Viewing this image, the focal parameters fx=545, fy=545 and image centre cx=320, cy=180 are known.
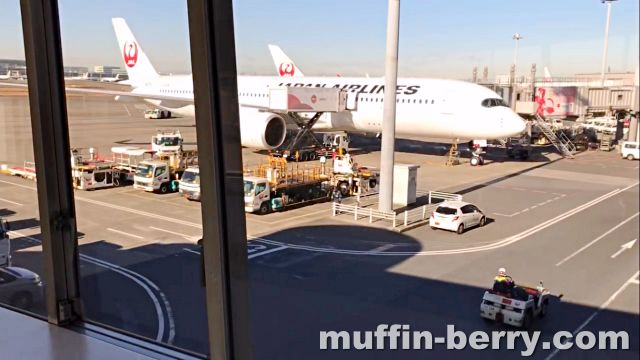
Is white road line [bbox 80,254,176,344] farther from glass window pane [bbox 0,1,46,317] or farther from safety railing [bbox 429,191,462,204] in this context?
safety railing [bbox 429,191,462,204]

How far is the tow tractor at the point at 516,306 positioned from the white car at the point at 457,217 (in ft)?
9.21

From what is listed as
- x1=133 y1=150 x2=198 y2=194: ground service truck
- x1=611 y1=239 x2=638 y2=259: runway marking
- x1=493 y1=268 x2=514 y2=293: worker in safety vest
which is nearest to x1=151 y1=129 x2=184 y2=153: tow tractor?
x1=133 y1=150 x2=198 y2=194: ground service truck

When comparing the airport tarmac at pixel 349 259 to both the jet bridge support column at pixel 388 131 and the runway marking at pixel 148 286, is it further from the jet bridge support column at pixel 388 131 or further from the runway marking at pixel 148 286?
the jet bridge support column at pixel 388 131

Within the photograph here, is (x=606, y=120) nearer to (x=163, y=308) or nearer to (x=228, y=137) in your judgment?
(x=228, y=137)

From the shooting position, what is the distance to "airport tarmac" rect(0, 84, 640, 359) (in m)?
2.81

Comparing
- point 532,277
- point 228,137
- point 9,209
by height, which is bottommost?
point 532,277

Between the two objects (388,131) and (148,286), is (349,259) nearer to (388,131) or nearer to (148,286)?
(148,286)

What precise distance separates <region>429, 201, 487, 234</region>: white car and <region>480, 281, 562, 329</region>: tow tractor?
2.81m

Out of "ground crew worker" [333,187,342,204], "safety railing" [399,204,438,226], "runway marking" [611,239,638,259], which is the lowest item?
"ground crew worker" [333,187,342,204]

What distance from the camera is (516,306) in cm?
304

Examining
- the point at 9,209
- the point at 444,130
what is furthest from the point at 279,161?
the point at 9,209

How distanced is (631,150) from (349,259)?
13.9ft

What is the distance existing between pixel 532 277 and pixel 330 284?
1725mm

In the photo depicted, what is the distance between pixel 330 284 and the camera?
481cm
